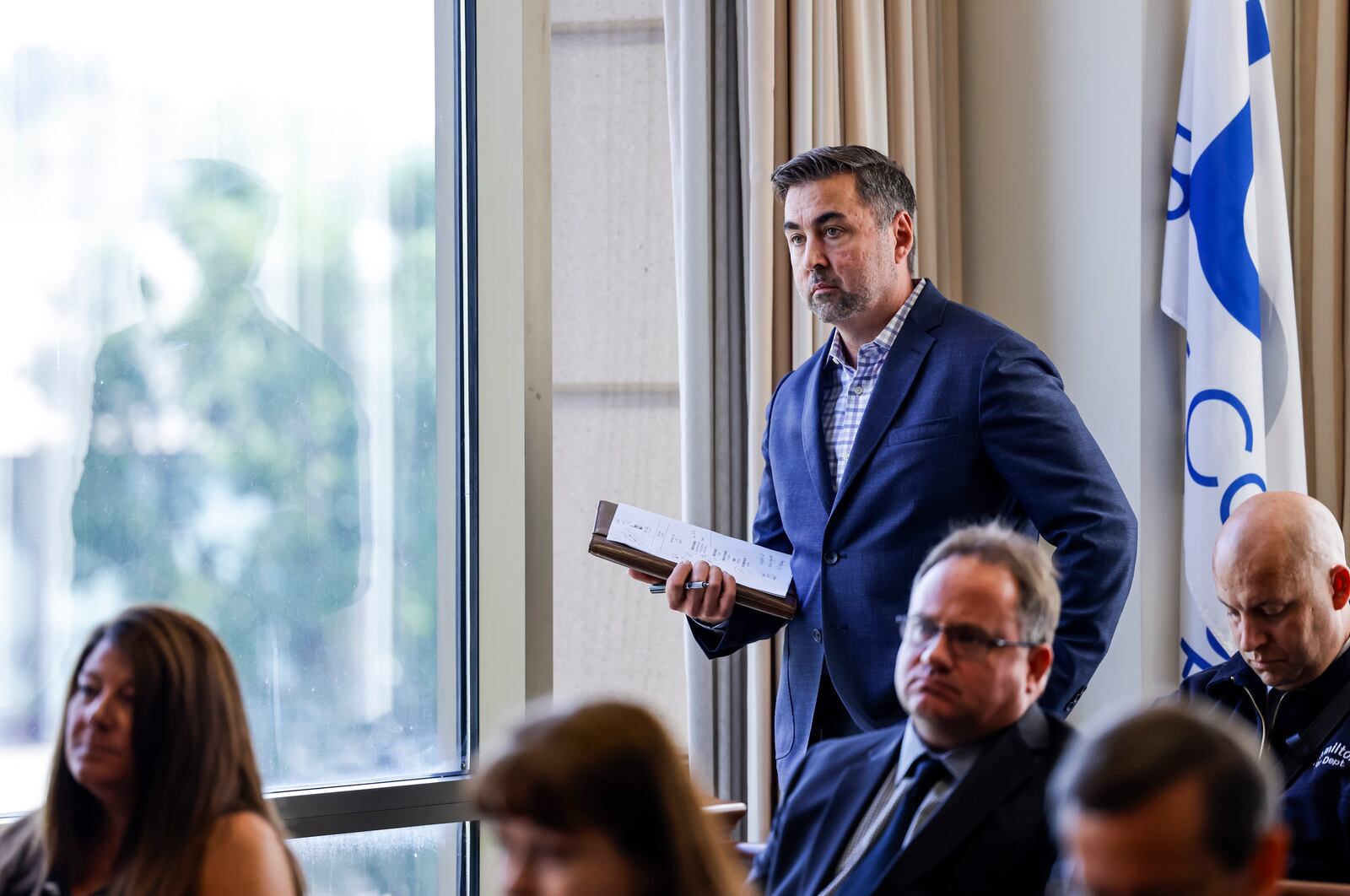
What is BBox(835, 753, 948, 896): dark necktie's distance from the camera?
184cm

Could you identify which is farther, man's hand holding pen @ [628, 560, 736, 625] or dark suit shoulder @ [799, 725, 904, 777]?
man's hand holding pen @ [628, 560, 736, 625]

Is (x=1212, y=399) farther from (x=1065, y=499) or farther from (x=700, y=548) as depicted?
(x=700, y=548)

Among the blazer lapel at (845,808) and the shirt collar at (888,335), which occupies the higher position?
the shirt collar at (888,335)

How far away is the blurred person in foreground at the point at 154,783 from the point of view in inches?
66.9

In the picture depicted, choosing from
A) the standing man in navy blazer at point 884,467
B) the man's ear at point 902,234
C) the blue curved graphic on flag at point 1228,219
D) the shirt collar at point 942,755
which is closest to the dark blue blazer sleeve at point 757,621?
the standing man in navy blazer at point 884,467

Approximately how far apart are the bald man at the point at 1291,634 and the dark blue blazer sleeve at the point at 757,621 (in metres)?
0.81

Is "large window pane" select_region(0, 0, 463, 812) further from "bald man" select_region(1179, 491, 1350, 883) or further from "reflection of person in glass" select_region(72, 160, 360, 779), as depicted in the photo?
"bald man" select_region(1179, 491, 1350, 883)

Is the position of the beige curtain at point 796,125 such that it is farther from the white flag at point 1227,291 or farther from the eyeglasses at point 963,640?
the eyeglasses at point 963,640

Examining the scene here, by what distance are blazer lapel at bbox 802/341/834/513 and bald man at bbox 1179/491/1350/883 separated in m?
0.70

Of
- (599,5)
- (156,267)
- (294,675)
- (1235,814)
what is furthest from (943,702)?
(599,5)

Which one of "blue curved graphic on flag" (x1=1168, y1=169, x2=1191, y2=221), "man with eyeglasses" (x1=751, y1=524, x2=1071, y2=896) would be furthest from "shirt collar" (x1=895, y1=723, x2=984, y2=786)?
"blue curved graphic on flag" (x1=1168, y1=169, x2=1191, y2=221)

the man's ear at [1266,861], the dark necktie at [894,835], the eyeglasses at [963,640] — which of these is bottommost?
the dark necktie at [894,835]

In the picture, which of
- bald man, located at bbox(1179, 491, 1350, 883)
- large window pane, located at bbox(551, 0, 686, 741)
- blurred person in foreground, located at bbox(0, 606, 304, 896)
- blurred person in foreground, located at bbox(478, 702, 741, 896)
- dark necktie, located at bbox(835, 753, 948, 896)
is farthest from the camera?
large window pane, located at bbox(551, 0, 686, 741)

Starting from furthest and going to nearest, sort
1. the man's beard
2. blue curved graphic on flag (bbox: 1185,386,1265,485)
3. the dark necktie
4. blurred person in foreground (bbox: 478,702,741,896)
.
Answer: blue curved graphic on flag (bbox: 1185,386,1265,485)
the man's beard
the dark necktie
blurred person in foreground (bbox: 478,702,741,896)
